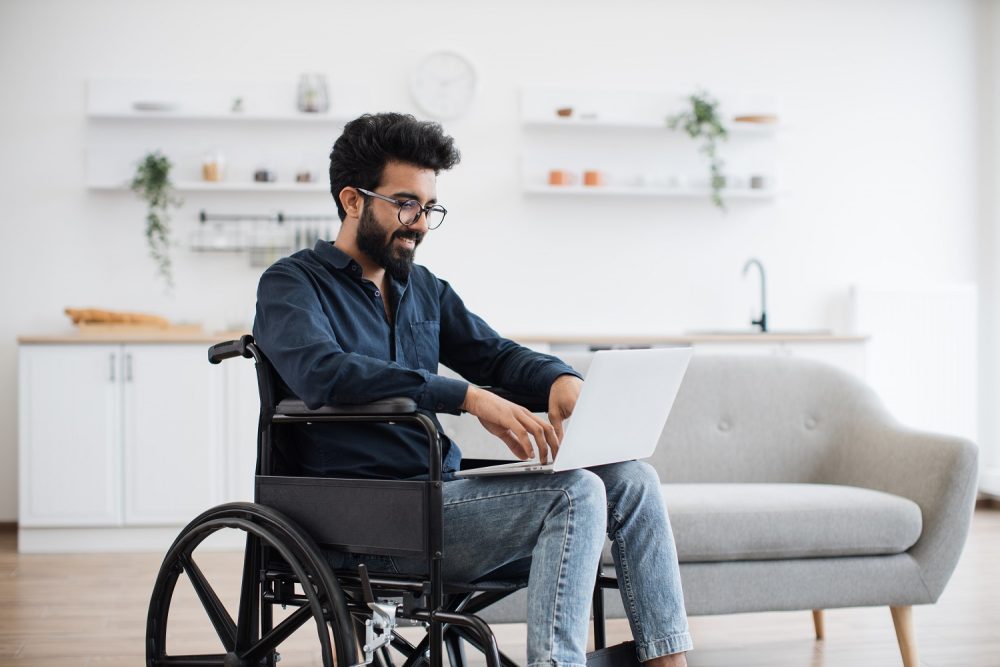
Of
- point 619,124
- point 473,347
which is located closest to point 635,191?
point 619,124

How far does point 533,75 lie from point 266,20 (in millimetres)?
1260

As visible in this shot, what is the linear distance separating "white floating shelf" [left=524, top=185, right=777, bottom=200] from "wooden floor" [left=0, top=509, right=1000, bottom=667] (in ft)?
6.74

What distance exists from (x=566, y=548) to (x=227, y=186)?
11.6 feet

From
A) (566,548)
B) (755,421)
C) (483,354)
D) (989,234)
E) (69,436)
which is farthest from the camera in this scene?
(989,234)

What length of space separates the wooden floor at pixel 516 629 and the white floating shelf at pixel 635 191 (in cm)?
205

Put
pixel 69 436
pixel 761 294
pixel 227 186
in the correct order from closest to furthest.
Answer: pixel 69 436 < pixel 227 186 < pixel 761 294

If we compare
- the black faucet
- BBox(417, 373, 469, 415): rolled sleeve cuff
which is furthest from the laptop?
the black faucet

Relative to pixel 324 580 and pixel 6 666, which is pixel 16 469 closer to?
pixel 6 666

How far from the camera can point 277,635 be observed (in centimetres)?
176

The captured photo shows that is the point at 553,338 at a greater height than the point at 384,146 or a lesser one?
lesser

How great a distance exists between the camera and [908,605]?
2592 millimetres

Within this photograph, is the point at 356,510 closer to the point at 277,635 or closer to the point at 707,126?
the point at 277,635

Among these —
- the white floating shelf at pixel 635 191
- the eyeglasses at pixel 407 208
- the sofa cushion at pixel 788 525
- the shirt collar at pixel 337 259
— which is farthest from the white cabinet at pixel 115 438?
the eyeglasses at pixel 407 208

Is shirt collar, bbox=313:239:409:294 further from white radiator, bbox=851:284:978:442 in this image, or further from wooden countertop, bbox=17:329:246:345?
white radiator, bbox=851:284:978:442
